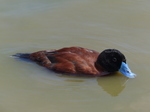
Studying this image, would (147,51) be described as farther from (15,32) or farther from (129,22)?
(15,32)

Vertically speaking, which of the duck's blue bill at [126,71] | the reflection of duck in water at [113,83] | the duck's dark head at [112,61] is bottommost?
the reflection of duck in water at [113,83]

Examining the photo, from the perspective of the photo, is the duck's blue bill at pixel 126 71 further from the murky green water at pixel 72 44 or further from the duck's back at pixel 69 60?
the duck's back at pixel 69 60

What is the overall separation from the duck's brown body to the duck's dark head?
0.11m

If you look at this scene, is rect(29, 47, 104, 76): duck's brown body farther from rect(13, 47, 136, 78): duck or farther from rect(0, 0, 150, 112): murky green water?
rect(0, 0, 150, 112): murky green water

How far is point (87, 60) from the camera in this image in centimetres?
556

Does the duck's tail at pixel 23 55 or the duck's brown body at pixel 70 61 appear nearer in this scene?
the duck's brown body at pixel 70 61

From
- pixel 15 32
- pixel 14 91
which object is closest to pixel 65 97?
pixel 14 91

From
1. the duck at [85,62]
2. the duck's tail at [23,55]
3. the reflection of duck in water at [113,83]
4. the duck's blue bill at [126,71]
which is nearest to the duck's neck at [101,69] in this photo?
the duck at [85,62]

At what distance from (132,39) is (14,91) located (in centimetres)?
282

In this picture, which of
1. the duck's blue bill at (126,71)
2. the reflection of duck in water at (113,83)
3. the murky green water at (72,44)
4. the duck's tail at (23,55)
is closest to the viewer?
the murky green water at (72,44)

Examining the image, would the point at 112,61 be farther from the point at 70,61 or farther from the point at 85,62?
the point at 70,61

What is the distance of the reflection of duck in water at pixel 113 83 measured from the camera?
5225 millimetres

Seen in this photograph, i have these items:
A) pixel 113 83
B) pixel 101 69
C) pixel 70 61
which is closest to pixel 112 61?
pixel 101 69

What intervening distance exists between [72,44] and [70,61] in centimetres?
104
